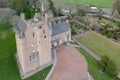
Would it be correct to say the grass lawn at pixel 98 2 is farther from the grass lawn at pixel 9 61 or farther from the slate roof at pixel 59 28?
the grass lawn at pixel 9 61

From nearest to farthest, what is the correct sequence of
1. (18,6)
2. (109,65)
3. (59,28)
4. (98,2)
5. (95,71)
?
(109,65) < (95,71) < (59,28) < (18,6) < (98,2)

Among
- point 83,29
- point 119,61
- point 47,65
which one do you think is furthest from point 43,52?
point 83,29

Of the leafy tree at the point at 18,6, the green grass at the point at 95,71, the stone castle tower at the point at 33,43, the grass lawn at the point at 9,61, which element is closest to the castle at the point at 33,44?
the stone castle tower at the point at 33,43

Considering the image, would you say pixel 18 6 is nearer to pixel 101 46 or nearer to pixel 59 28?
pixel 59 28

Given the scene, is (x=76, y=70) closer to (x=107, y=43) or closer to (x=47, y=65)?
(x=47, y=65)

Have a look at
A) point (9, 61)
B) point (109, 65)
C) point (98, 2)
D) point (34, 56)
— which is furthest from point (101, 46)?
point (98, 2)

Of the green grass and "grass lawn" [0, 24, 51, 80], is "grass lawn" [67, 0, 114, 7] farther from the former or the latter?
the green grass

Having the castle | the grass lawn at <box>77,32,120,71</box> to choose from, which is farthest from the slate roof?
the castle
